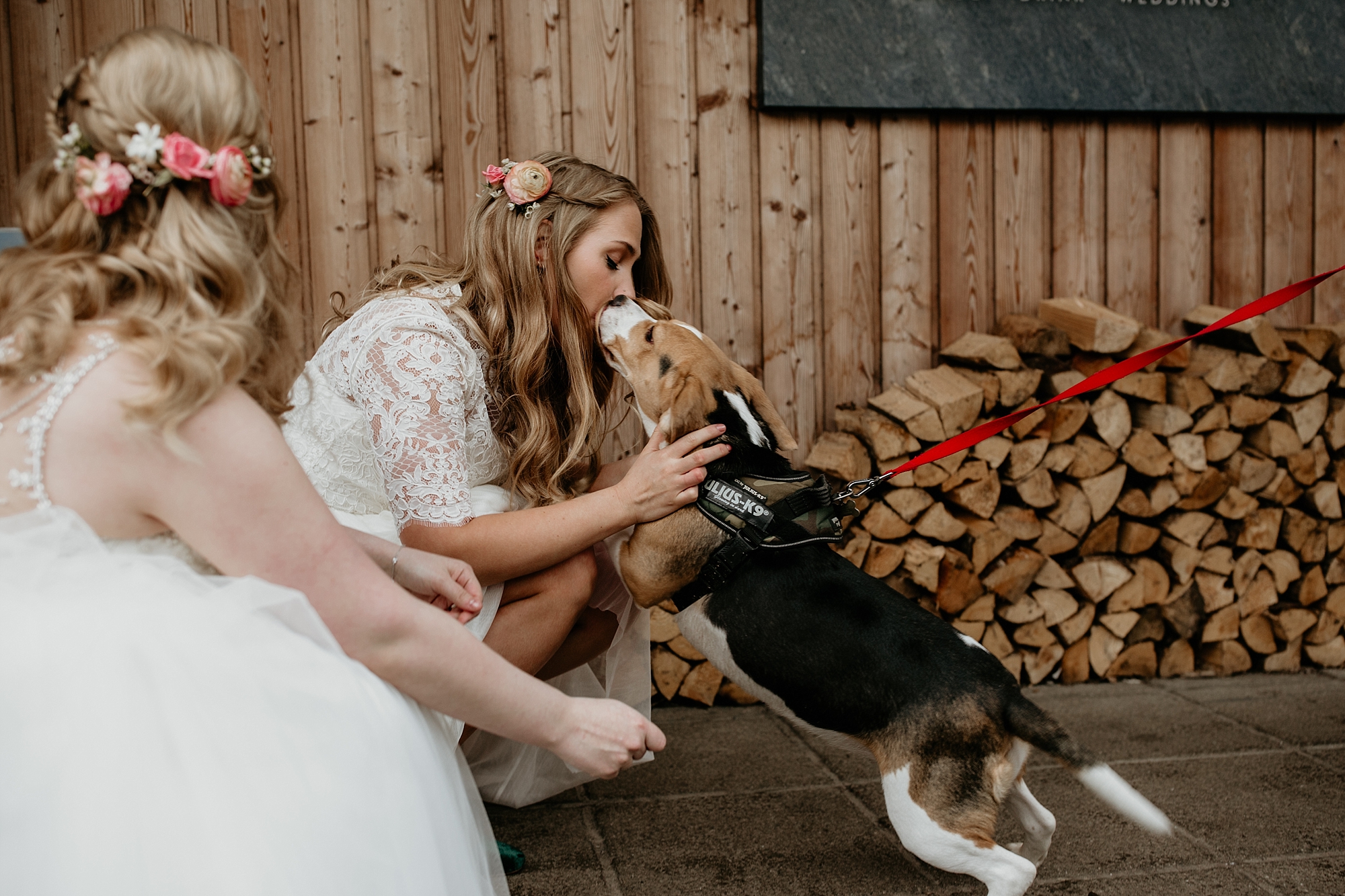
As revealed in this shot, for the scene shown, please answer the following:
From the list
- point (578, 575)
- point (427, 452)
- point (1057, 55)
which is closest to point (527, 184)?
point (427, 452)

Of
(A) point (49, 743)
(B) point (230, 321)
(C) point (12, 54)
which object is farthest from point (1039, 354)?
(C) point (12, 54)

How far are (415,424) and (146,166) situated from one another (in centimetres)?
97

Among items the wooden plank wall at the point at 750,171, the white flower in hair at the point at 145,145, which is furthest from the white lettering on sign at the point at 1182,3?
the white flower in hair at the point at 145,145

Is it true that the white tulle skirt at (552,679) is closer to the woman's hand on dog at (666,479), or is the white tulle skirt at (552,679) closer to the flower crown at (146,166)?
the woman's hand on dog at (666,479)

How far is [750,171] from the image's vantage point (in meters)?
3.54

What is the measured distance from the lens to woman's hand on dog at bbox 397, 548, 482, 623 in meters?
1.74

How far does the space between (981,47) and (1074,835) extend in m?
2.57

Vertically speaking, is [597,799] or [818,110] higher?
[818,110]

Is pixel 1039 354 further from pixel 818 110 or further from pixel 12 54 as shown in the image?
pixel 12 54

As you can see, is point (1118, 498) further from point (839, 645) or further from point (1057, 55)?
point (839, 645)

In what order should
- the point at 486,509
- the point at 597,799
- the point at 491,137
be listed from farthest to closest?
the point at 491,137 < the point at 597,799 < the point at 486,509

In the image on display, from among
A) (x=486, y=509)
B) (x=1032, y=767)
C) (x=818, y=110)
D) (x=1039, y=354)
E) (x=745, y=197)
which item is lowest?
(x=1032, y=767)

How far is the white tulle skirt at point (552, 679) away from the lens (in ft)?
7.68

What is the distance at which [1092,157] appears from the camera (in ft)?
12.4
